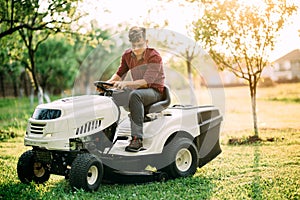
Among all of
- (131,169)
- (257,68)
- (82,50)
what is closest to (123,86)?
(131,169)

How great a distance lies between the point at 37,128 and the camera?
405 centimetres

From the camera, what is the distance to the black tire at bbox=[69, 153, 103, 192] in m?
3.86

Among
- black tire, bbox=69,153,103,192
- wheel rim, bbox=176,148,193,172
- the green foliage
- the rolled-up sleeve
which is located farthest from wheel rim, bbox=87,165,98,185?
the green foliage

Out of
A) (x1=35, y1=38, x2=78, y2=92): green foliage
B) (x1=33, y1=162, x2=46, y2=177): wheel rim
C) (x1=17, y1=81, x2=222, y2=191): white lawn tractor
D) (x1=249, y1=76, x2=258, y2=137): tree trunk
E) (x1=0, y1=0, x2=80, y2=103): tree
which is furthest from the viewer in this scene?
(x1=35, y1=38, x2=78, y2=92): green foliage

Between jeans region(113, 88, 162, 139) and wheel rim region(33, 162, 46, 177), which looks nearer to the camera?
jeans region(113, 88, 162, 139)

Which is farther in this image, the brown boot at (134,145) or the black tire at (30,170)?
the black tire at (30,170)

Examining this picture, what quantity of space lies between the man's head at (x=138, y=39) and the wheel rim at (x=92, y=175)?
3.84 feet

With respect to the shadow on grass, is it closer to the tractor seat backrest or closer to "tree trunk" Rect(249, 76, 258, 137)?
the tractor seat backrest

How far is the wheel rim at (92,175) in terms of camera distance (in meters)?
3.99

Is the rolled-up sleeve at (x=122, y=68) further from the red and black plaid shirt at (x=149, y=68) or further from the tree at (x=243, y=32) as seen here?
the tree at (x=243, y=32)

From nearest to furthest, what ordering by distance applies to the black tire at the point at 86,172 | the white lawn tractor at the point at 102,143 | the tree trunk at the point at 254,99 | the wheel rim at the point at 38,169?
1. the black tire at the point at 86,172
2. the white lawn tractor at the point at 102,143
3. the wheel rim at the point at 38,169
4. the tree trunk at the point at 254,99

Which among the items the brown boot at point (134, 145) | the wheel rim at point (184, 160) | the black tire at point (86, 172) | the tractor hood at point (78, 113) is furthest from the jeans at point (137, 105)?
the wheel rim at point (184, 160)

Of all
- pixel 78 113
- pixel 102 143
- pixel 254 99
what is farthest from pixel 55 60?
pixel 78 113

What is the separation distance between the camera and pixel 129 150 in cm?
421
